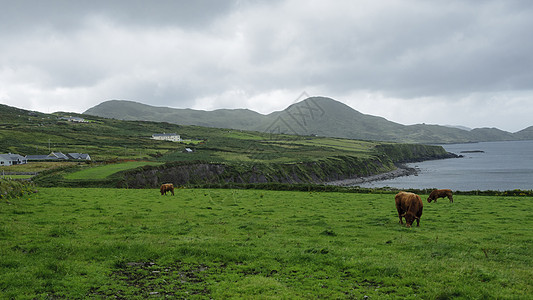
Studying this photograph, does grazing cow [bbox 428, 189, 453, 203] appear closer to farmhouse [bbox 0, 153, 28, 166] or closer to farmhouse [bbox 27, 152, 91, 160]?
farmhouse [bbox 27, 152, 91, 160]

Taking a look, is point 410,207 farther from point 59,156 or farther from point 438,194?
point 59,156

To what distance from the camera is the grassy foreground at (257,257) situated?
10.6 metres

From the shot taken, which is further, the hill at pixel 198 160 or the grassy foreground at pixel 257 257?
the hill at pixel 198 160

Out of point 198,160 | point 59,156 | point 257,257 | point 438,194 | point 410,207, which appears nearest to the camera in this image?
point 257,257

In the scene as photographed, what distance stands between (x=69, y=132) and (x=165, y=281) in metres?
187

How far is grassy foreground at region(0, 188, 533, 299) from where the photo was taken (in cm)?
1059

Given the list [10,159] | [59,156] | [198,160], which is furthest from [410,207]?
[10,159]

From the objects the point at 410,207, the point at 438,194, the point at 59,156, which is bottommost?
the point at 59,156

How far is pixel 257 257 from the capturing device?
14023 mm

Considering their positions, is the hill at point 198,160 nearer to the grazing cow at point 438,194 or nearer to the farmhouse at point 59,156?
the farmhouse at point 59,156

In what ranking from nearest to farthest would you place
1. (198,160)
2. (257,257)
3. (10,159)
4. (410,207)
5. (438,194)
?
1. (257,257)
2. (410,207)
3. (438,194)
4. (198,160)
5. (10,159)

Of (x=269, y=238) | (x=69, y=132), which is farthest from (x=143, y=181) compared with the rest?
(x=69, y=132)

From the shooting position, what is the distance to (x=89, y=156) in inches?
4203

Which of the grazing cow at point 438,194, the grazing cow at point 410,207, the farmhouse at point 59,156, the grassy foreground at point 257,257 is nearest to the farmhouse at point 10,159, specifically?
the farmhouse at point 59,156
